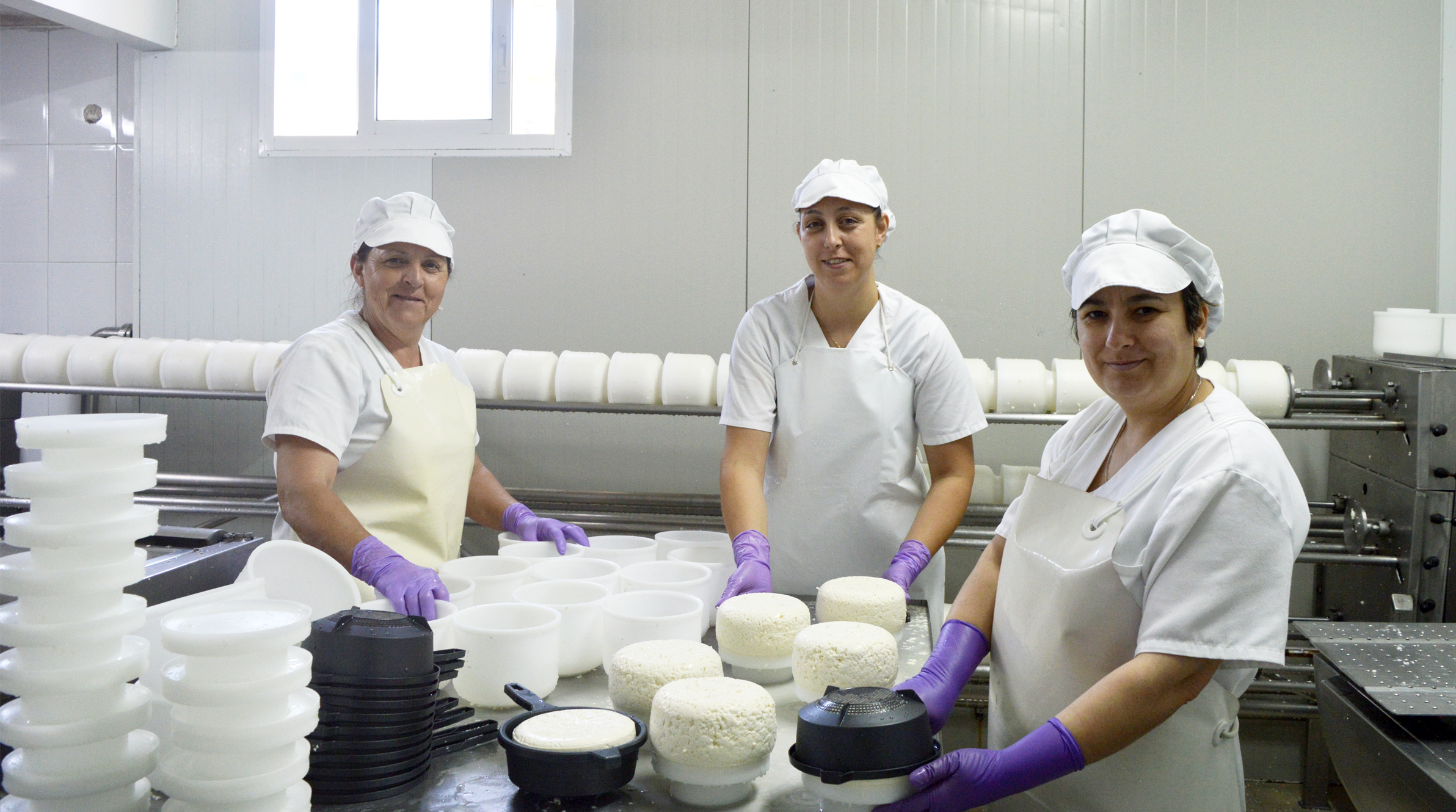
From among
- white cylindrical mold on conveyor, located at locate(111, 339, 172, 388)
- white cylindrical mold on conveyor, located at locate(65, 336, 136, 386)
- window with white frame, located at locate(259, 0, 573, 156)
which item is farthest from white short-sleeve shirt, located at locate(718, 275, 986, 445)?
white cylindrical mold on conveyor, located at locate(65, 336, 136, 386)

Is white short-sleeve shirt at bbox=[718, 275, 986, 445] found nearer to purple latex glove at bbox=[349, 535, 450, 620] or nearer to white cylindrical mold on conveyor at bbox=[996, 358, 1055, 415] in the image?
white cylindrical mold on conveyor at bbox=[996, 358, 1055, 415]

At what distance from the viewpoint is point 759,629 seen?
1.32 metres

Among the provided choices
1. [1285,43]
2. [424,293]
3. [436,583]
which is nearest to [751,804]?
[436,583]

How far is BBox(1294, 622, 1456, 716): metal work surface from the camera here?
1249 millimetres

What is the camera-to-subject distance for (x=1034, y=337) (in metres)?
3.10

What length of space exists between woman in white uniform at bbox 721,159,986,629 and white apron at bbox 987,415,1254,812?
626 mm

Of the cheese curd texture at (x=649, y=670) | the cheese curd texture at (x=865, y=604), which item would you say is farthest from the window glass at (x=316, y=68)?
the cheese curd texture at (x=649, y=670)

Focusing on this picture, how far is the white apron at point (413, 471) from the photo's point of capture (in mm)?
1898

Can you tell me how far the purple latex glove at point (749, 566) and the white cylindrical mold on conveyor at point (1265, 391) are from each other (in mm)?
1553

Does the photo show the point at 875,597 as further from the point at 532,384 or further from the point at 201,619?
the point at 532,384

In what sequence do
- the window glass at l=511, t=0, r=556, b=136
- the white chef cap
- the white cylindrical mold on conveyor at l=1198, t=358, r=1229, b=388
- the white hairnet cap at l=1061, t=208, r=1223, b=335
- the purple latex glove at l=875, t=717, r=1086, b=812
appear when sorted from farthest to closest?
the window glass at l=511, t=0, r=556, b=136 < the white cylindrical mold on conveyor at l=1198, t=358, r=1229, b=388 < the white chef cap < the white hairnet cap at l=1061, t=208, r=1223, b=335 < the purple latex glove at l=875, t=717, r=1086, b=812

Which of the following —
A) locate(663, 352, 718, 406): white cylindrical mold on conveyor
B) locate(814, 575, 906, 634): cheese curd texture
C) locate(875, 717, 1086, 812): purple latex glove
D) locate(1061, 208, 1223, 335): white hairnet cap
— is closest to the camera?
locate(875, 717, 1086, 812): purple latex glove

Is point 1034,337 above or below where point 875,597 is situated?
above

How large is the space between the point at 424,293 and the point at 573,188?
139 cm
